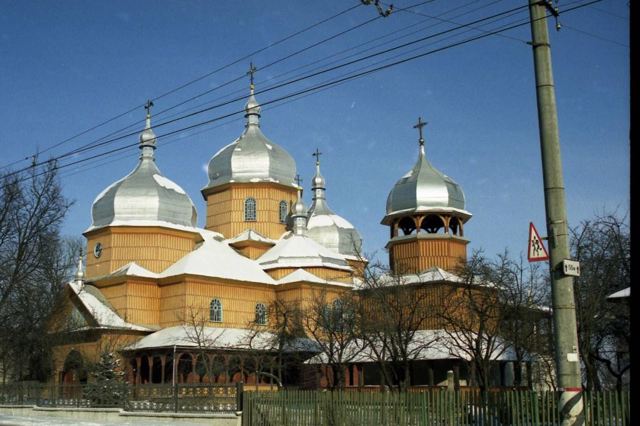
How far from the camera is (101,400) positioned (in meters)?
26.0

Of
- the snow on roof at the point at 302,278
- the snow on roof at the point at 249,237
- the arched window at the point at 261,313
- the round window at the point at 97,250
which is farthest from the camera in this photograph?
the snow on roof at the point at 249,237

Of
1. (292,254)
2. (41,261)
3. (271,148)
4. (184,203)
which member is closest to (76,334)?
(41,261)

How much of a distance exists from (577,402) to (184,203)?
35.5m

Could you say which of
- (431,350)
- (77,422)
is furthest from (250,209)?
(77,422)

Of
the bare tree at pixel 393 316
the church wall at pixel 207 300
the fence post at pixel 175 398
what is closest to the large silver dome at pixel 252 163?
the church wall at pixel 207 300

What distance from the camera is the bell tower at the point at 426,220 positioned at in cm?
3691

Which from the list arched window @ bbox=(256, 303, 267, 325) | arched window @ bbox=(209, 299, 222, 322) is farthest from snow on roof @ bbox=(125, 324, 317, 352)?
arched window @ bbox=(256, 303, 267, 325)

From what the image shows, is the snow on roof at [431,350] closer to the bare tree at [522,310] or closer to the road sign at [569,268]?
the bare tree at [522,310]

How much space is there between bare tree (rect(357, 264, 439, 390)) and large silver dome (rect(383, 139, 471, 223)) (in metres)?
4.26

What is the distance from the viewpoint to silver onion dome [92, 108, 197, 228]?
40906mm

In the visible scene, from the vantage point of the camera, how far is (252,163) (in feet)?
153

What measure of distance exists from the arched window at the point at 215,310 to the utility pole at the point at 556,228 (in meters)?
31.2

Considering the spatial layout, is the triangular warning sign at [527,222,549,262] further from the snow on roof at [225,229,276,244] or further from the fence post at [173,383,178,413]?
the snow on roof at [225,229,276,244]
